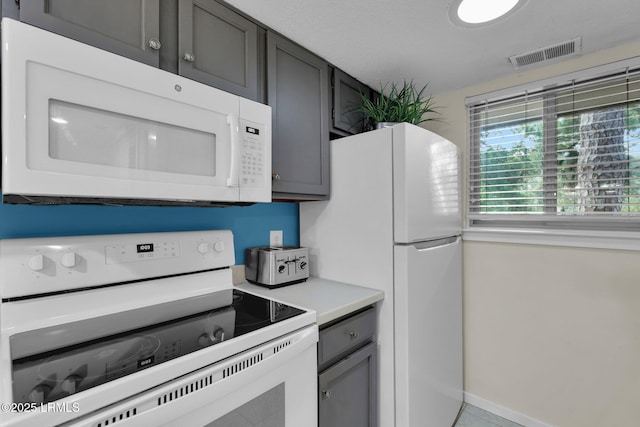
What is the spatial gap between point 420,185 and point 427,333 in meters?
0.77

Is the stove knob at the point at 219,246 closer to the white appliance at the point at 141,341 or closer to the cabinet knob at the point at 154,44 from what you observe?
the white appliance at the point at 141,341

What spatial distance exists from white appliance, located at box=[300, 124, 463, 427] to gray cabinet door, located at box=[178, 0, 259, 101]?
631 mm

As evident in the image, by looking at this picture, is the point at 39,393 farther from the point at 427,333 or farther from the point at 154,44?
the point at 427,333

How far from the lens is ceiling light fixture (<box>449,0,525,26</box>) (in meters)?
1.24

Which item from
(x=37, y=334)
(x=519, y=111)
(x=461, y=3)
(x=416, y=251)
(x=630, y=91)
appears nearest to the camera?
(x=37, y=334)

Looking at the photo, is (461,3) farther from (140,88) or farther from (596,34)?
(140,88)

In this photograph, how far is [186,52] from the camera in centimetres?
109

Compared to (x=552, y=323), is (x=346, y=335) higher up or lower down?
higher up

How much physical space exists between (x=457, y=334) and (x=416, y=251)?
0.88 metres

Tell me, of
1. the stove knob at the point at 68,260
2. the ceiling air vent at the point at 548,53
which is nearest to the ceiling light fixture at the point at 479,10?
the ceiling air vent at the point at 548,53

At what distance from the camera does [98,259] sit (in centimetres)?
101

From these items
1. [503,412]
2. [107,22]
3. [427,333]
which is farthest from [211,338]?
[503,412]

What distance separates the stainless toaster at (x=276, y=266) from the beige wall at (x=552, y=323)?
119 centimetres

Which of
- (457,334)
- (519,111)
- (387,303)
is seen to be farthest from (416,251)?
(519,111)
